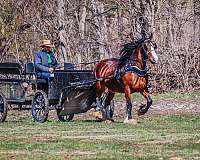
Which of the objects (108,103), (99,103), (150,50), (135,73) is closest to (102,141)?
(135,73)

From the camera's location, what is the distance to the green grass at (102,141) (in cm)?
1105

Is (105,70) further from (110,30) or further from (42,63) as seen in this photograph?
(110,30)

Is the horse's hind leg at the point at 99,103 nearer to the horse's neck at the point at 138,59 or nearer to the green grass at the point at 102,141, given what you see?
the horse's neck at the point at 138,59

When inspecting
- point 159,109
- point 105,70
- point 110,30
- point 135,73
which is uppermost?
point 110,30

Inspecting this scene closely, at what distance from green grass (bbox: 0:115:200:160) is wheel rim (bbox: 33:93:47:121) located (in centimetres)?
147

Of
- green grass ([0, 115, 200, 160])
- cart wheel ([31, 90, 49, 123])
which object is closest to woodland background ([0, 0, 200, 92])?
cart wheel ([31, 90, 49, 123])

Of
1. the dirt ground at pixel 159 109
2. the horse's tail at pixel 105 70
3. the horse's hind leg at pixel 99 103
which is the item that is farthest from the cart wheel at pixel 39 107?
the dirt ground at pixel 159 109

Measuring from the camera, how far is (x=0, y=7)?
35.9m

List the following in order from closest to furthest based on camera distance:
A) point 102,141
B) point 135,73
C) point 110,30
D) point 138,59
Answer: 1. point 102,141
2. point 135,73
3. point 138,59
4. point 110,30

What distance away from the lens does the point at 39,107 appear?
728 inches

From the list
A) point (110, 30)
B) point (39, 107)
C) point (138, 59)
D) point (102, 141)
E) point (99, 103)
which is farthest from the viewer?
point (110, 30)

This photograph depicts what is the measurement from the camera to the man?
1848 centimetres

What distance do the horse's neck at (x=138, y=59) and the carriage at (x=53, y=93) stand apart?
170cm

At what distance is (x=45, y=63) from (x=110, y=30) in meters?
11.0
